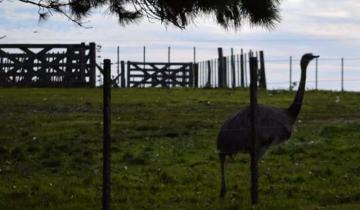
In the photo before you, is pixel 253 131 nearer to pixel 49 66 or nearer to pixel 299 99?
pixel 299 99

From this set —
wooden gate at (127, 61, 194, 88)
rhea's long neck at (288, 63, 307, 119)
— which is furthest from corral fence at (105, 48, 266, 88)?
rhea's long neck at (288, 63, 307, 119)

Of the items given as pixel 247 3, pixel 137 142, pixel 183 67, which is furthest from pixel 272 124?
pixel 183 67

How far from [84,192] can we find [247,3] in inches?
→ 151

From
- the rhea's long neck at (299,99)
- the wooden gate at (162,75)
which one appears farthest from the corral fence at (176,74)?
the rhea's long neck at (299,99)

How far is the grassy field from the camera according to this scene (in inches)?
487

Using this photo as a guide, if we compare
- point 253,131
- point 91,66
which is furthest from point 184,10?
point 91,66

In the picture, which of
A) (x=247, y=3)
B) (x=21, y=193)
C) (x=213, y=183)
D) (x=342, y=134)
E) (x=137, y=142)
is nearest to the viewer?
(x=247, y=3)

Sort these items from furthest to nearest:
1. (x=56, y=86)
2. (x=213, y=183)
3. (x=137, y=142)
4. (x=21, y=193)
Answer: (x=56, y=86) → (x=137, y=142) → (x=213, y=183) → (x=21, y=193)

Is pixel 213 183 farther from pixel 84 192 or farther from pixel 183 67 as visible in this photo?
pixel 183 67

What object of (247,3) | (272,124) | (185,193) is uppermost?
(247,3)

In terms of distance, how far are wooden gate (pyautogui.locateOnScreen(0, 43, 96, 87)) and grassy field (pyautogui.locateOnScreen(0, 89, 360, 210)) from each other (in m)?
12.0

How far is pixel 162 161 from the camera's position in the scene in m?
16.2

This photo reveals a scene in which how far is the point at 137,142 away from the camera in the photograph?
18984 mm

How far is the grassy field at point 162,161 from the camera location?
40.6 ft
